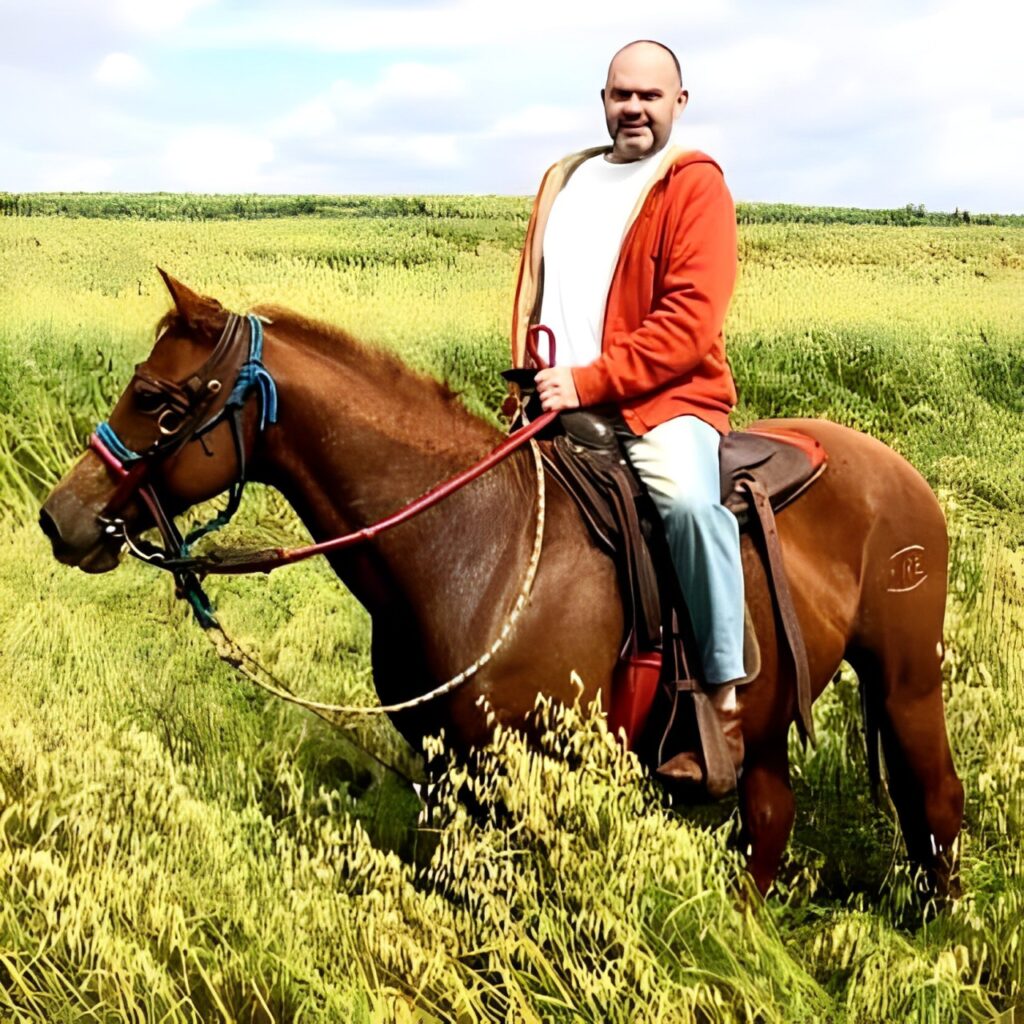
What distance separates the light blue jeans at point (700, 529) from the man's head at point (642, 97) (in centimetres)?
89

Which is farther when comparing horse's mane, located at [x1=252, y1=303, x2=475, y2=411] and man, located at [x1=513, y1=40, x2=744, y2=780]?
man, located at [x1=513, y1=40, x2=744, y2=780]

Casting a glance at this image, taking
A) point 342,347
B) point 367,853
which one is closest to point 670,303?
point 342,347

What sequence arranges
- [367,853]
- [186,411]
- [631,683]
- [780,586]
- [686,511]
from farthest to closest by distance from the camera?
[780,586] → [367,853] → [631,683] → [686,511] → [186,411]

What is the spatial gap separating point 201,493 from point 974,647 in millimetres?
3621

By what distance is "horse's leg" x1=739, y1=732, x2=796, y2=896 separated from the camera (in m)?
4.15

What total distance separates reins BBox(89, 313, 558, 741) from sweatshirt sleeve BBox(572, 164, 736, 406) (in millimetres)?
224

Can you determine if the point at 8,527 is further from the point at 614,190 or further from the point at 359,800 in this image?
the point at 614,190

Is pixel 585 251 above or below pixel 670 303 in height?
above

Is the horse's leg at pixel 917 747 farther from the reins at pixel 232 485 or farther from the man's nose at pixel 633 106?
the man's nose at pixel 633 106

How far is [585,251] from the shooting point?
3725 millimetres

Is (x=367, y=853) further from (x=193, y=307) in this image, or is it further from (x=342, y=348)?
(x=193, y=307)

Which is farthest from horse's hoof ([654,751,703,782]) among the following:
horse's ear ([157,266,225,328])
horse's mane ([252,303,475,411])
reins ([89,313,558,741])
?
horse's ear ([157,266,225,328])

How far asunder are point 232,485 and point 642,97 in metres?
1.72

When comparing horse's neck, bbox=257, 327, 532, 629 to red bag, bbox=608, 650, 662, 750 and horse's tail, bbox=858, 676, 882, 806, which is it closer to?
red bag, bbox=608, 650, 662, 750
